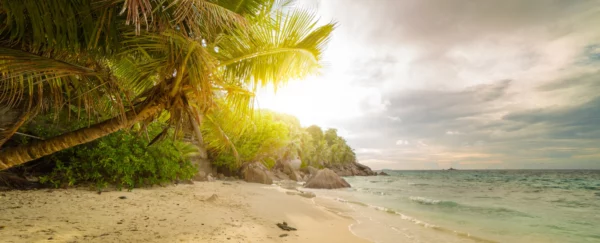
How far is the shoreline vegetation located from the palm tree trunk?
→ 0.01 m

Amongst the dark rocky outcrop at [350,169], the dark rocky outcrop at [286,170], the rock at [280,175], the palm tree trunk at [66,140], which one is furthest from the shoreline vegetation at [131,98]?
the dark rocky outcrop at [350,169]

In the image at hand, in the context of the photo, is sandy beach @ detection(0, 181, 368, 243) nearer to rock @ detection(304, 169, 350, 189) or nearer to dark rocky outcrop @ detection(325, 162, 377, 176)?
rock @ detection(304, 169, 350, 189)

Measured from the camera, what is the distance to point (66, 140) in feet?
10.6

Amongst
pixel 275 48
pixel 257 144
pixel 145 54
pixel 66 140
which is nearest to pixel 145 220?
pixel 66 140

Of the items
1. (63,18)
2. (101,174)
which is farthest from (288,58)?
(101,174)

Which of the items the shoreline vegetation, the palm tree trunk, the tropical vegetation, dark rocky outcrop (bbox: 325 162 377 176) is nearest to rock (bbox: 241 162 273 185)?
the shoreline vegetation

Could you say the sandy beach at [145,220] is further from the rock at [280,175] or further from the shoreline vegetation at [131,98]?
the rock at [280,175]

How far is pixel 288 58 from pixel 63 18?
2.66 metres

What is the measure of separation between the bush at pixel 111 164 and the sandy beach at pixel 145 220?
0.43m

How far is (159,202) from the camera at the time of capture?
241 inches

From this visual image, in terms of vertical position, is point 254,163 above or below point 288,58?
below

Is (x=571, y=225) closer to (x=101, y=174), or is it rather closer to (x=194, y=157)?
(x=101, y=174)

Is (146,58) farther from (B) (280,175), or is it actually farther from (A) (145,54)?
(B) (280,175)

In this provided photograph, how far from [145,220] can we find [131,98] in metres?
2.26
